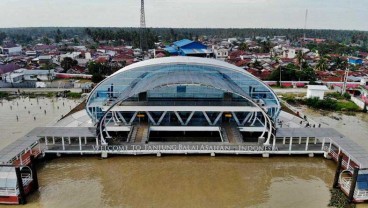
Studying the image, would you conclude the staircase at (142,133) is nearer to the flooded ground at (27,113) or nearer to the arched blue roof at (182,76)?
the arched blue roof at (182,76)

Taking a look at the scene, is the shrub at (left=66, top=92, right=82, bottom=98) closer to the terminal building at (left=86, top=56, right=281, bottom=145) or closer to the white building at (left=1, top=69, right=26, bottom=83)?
the white building at (left=1, top=69, right=26, bottom=83)

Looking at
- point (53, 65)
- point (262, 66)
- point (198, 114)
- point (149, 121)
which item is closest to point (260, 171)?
point (198, 114)

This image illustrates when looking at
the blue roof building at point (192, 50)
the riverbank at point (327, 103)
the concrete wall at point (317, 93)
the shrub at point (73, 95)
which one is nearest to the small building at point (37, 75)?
the shrub at point (73, 95)

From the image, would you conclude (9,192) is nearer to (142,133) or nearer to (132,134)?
(132,134)

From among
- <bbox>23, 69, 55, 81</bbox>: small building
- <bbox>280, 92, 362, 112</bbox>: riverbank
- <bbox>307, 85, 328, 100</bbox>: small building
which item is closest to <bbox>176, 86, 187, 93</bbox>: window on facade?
<bbox>280, 92, 362, 112</bbox>: riverbank

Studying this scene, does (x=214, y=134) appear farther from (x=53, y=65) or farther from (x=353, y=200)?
(x=53, y=65)
